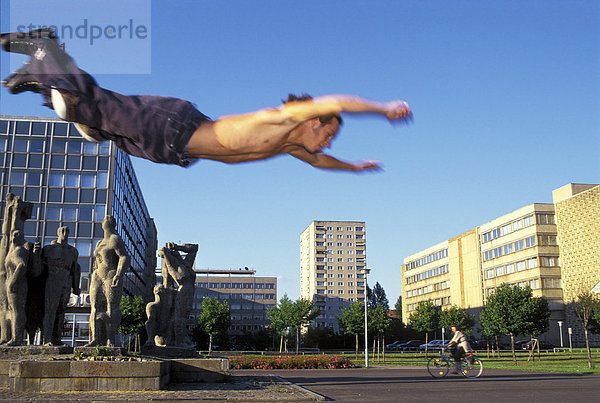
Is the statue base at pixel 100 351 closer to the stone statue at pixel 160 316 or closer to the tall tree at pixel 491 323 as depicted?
the stone statue at pixel 160 316

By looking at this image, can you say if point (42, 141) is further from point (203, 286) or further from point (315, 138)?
point (203, 286)

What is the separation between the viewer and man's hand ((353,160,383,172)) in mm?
5182

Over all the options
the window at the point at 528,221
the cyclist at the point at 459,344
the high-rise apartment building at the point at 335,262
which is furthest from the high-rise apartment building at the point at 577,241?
the high-rise apartment building at the point at 335,262

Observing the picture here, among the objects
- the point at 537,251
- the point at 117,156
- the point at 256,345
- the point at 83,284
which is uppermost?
the point at 117,156

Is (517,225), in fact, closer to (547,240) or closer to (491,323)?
(547,240)

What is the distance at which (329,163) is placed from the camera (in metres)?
4.97

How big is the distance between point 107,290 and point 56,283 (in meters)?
1.99

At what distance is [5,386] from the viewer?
458 inches

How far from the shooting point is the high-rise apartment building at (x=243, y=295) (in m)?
124

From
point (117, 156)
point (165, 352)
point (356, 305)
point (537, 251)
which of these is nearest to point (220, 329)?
point (356, 305)

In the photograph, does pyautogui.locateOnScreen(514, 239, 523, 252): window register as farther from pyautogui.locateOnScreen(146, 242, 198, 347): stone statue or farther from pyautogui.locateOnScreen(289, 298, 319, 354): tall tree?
pyautogui.locateOnScreen(146, 242, 198, 347): stone statue

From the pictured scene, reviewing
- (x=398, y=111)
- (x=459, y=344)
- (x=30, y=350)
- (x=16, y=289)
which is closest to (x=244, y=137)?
(x=398, y=111)

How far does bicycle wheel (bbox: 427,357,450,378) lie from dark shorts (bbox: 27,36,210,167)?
14.0m

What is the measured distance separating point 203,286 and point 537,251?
252 ft
